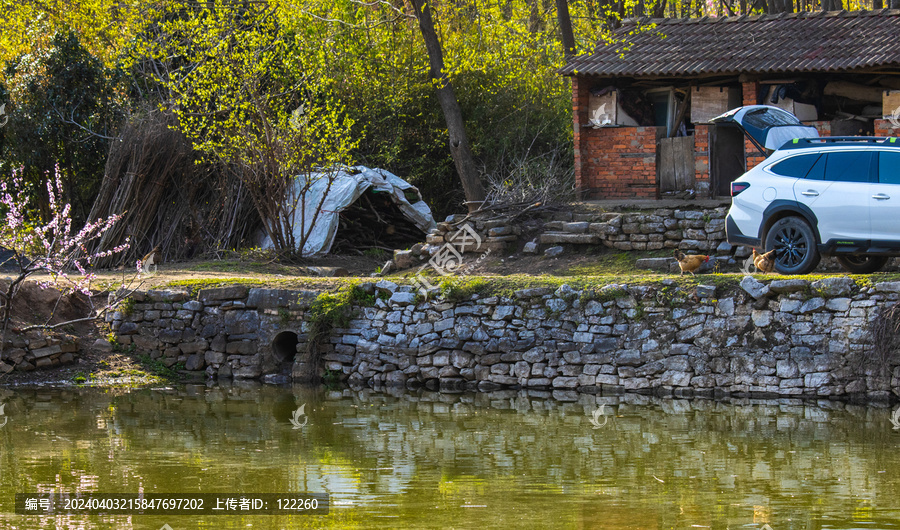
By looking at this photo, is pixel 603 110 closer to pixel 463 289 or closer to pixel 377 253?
pixel 377 253

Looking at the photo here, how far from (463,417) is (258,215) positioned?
9.14 meters

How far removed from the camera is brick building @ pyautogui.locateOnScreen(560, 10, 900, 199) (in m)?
16.2

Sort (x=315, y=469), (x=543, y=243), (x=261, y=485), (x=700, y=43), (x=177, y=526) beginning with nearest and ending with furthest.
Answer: (x=177, y=526), (x=261, y=485), (x=315, y=469), (x=543, y=243), (x=700, y=43)

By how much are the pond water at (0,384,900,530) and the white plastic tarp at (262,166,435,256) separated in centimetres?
613

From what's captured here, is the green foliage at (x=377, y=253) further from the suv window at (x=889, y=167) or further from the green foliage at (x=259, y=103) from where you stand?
the suv window at (x=889, y=167)

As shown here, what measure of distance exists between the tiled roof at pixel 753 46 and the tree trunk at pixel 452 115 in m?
2.27

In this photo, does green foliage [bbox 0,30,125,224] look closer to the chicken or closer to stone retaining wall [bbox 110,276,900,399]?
the chicken

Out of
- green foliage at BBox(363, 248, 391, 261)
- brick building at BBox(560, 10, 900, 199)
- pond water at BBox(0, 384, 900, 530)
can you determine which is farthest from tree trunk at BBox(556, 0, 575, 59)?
pond water at BBox(0, 384, 900, 530)

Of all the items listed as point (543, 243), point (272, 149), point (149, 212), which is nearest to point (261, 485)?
point (543, 243)

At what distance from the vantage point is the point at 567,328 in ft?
38.2

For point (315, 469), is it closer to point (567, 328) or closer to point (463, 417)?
point (463, 417)

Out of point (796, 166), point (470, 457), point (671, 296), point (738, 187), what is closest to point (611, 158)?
point (738, 187)

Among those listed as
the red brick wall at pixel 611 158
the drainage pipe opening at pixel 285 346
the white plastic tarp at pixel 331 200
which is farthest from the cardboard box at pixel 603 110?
the drainage pipe opening at pixel 285 346

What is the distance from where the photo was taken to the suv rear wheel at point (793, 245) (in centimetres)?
1154
